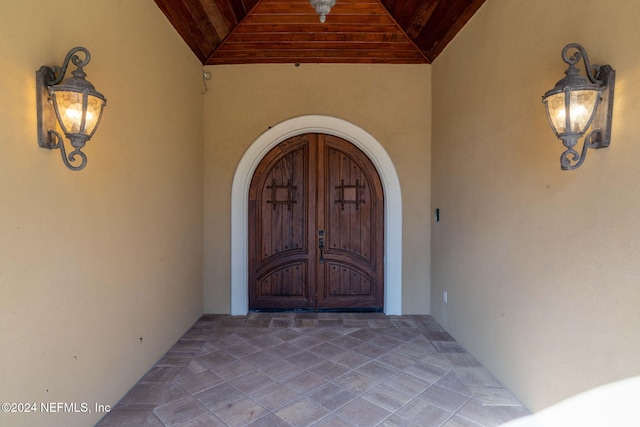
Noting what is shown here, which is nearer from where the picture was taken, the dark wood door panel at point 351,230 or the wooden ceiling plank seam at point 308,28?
the wooden ceiling plank seam at point 308,28

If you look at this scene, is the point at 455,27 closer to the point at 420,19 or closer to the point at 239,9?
the point at 420,19

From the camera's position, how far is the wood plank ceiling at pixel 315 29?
328cm

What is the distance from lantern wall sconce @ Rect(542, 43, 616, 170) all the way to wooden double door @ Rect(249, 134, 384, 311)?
2.66 meters

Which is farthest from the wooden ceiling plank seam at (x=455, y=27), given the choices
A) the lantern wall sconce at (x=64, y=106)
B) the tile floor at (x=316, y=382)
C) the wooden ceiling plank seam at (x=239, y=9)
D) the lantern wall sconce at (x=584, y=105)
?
the tile floor at (x=316, y=382)

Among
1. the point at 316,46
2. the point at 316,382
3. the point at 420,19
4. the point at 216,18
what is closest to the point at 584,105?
the point at 420,19

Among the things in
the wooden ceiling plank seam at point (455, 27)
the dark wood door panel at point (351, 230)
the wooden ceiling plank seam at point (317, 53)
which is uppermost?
the wooden ceiling plank seam at point (317, 53)

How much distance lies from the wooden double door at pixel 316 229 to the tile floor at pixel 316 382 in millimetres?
607

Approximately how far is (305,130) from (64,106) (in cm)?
285

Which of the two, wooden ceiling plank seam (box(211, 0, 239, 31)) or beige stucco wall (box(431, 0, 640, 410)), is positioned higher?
wooden ceiling plank seam (box(211, 0, 239, 31))

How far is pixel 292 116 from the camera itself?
13.7 ft

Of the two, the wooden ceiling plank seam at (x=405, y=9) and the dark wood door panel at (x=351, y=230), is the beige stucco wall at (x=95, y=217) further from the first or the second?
the wooden ceiling plank seam at (x=405, y=9)

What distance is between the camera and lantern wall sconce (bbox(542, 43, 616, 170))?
63.6 inches

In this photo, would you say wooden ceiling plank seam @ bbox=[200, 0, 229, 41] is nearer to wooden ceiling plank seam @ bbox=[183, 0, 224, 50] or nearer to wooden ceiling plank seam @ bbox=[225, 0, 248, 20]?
wooden ceiling plank seam @ bbox=[183, 0, 224, 50]

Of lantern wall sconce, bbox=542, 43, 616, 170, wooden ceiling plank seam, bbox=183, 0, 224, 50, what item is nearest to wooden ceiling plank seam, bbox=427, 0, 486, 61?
lantern wall sconce, bbox=542, 43, 616, 170
